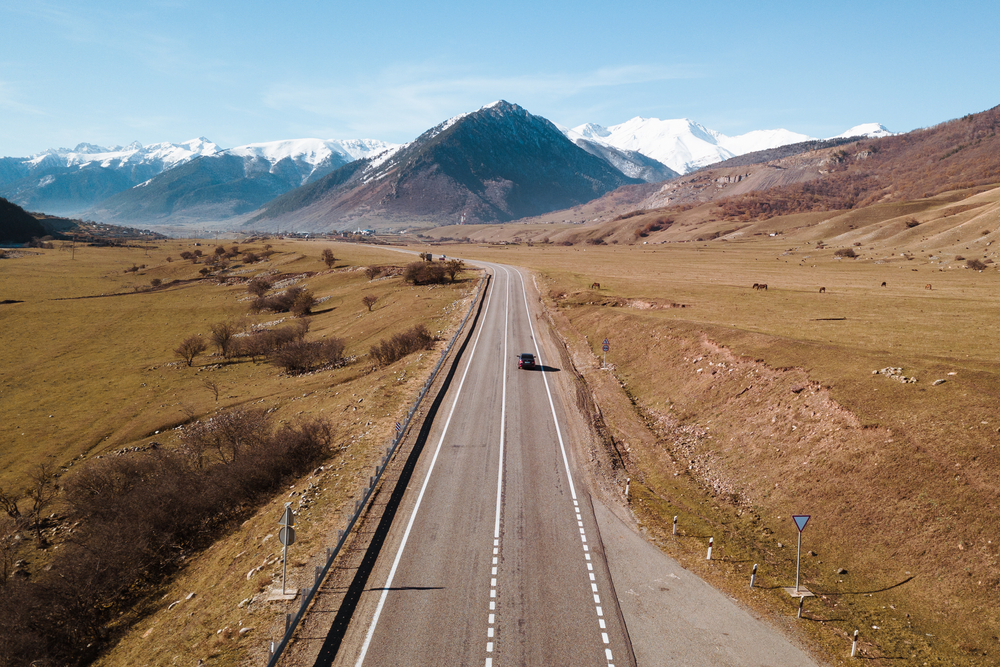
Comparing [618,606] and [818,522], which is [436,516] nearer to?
[618,606]

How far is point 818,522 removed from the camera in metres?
21.6

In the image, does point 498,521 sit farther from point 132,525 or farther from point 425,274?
point 425,274

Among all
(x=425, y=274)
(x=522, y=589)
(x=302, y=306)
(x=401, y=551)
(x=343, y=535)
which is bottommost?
(x=522, y=589)

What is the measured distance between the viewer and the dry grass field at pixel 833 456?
1716 cm

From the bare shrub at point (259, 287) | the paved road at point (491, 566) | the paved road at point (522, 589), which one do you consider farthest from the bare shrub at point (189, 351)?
the paved road at point (522, 589)

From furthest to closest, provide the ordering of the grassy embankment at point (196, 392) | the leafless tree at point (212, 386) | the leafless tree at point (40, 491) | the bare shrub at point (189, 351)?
the bare shrub at point (189, 351) < the leafless tree at point (212, 386) < the leafless tree at point (40, 491) < the grassy embankment at point (196, 392)

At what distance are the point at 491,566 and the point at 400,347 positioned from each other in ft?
117

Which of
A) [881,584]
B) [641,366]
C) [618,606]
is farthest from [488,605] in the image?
[641,366]

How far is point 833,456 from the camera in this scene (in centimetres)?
2400

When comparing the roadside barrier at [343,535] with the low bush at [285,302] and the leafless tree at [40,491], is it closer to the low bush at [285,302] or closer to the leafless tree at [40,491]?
the leafless tree at [40,491]

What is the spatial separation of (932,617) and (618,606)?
1028 centimetres

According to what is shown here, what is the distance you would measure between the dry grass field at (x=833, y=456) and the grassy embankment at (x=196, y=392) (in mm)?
15685

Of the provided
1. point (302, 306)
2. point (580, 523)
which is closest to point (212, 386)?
point (302, 306)

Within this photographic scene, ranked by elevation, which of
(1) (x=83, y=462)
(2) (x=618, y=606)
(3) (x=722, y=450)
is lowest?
(1) (x=83, y=462)
